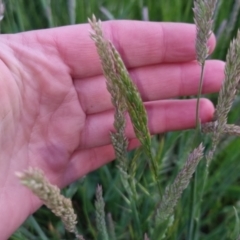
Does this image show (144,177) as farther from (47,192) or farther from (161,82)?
(47,192)

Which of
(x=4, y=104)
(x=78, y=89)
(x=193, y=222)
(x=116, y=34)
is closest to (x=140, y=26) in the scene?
(x=116, y=34)

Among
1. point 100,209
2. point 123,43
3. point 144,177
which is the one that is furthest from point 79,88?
point 100,209

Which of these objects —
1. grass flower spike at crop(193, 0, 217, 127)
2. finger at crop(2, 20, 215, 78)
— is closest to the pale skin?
finger at crop(2, 20, 215, 78)

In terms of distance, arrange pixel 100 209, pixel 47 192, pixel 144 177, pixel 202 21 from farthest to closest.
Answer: pixel 144 177 < pixel 100 209 < pixel 202 21 < pixel 47 192

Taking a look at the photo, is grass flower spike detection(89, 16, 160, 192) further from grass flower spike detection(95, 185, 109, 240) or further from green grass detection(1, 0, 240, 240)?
green grass detection(1, 0, 240, 240)

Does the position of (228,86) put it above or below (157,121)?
above

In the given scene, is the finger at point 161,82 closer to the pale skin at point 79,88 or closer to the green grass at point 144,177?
the pale skin at point 79,88
